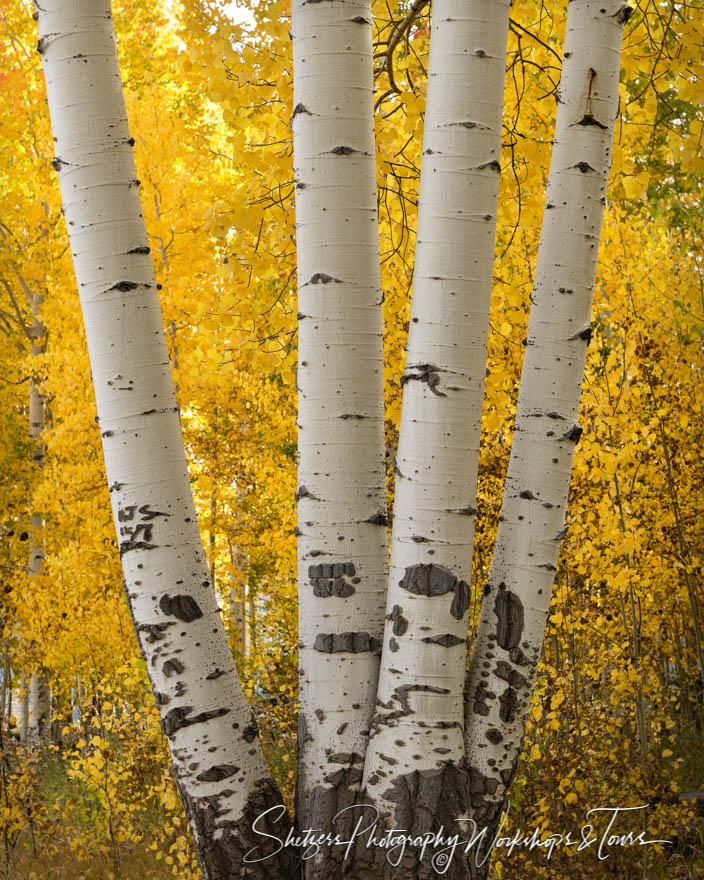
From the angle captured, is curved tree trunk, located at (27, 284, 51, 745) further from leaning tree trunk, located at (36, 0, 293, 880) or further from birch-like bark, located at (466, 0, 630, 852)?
birch-like bark, located at (466, 0, 630, 852)

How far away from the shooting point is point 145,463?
5.75 ft

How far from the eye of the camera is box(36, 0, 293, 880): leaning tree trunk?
1.71m

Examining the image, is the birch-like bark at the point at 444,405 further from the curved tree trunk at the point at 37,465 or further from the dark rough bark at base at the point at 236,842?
the curved tree trunk at the point at 37,465

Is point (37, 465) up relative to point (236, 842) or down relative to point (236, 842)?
up

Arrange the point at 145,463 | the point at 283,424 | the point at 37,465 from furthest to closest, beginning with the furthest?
the point at 37,465, the point at 283,424, the point at 145,463

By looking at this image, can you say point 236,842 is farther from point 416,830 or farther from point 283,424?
point 283,424

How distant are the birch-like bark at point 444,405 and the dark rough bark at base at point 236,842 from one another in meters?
0.25

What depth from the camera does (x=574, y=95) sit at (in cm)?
188

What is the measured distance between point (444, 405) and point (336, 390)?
244 millimetres

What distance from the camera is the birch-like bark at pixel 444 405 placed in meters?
1.66

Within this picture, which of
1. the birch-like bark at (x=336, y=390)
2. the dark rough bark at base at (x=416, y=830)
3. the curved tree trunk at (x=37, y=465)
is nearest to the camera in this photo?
the dark rough bark at base at (x=416, y=830)

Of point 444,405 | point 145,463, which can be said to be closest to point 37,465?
point 145,463

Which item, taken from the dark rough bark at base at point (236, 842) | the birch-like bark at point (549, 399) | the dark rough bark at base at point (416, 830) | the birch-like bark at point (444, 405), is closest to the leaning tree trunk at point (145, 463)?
the dark rough bark at base at point (236, 842)

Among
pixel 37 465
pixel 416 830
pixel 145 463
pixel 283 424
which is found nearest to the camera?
pixel 416 830
